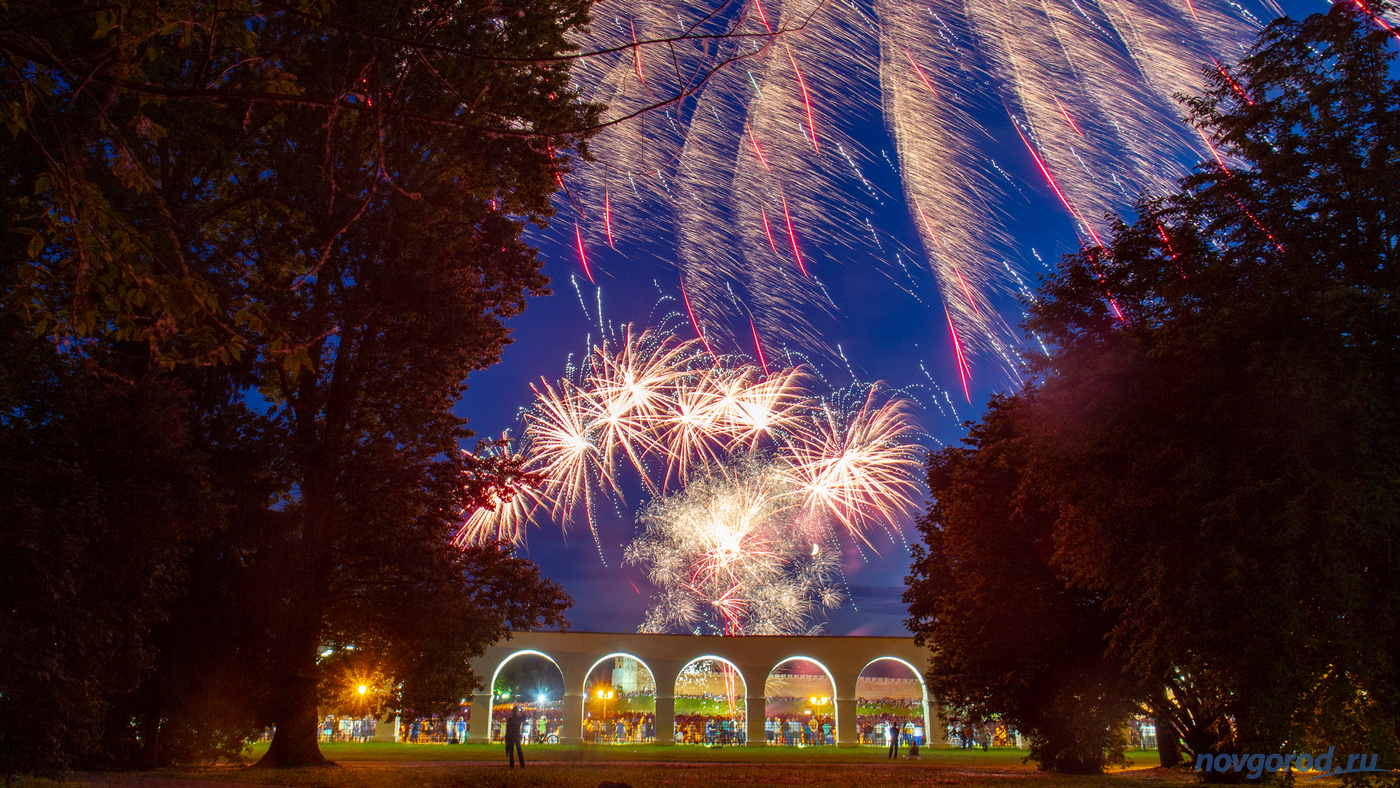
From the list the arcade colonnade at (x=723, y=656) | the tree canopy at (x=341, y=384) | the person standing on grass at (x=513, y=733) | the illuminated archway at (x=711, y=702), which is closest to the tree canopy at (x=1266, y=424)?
the tree canopy at (x=341, y=384)

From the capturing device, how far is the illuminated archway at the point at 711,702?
34094 mm

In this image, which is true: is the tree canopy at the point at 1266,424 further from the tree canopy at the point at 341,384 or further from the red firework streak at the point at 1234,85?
the tree canopy at the point at 341,384

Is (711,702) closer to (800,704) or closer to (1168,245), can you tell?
(800,704)

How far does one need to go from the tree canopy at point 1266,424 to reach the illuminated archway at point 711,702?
2190 centimetres

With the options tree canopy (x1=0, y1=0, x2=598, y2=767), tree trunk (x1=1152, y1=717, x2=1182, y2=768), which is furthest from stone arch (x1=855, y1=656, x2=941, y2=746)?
tree canopy (x1=0, y1=0, x2=598, y2=767)

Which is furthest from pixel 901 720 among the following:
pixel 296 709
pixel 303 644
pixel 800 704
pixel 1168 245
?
pixel 1168 245

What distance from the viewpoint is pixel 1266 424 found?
37.9ft

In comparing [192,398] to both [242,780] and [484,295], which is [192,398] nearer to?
→ [484,295]

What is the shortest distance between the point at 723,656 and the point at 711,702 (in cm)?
2400

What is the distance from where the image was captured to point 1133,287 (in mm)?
14797

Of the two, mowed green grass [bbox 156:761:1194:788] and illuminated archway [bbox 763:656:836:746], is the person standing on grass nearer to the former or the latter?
mowed green grass [bbox 156:761:1194:788]

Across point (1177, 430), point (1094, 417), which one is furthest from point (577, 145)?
point (1177, 430)

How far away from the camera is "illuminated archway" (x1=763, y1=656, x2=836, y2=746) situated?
35312 mm

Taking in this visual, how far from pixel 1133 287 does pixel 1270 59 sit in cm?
375
